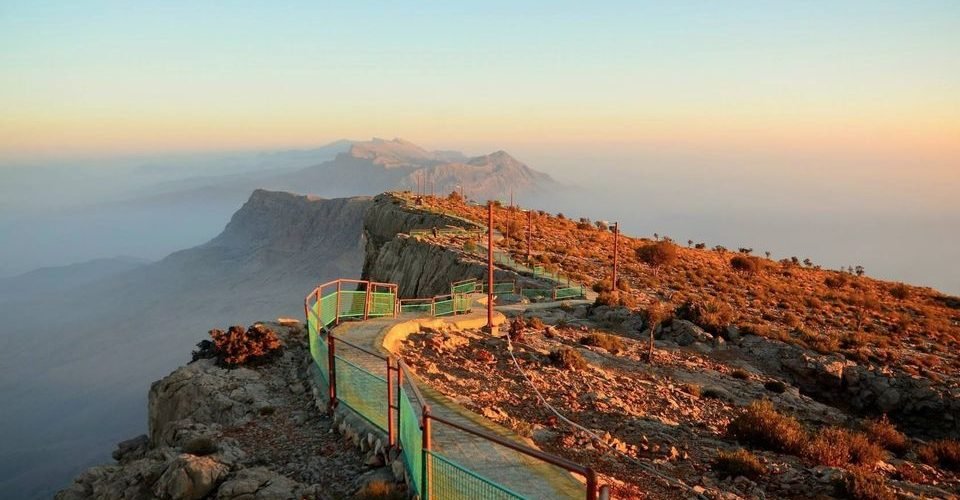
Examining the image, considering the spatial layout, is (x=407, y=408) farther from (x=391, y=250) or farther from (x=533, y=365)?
(x=391, y=250)

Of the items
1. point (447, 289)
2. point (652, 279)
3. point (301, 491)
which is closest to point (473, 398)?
point (301, 491)

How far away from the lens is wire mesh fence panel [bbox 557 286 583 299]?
32969 millimetres

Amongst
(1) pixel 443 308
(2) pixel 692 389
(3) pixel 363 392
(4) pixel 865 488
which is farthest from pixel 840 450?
(1) pixel 443 308

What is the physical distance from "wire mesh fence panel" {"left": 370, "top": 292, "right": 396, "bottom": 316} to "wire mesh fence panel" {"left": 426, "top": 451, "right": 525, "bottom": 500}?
585 inches

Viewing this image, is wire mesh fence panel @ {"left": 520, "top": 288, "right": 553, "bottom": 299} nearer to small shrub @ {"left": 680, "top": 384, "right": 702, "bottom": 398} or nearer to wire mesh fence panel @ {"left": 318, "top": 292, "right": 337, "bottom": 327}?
wire mesh fence panel @ {"left": 318, "top": 292, "right": 337, "bottom": 327}

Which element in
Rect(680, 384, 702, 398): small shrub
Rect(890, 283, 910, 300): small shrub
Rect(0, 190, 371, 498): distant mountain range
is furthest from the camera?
Rect(0, 190, 371, 498): distant mountain range

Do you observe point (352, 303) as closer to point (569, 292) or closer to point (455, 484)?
point (455, 484)

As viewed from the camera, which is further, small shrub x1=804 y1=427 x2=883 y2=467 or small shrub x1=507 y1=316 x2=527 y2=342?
small shrub x1=507 y1=316 x2=527 y2=342

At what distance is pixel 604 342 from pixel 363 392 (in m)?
12.9

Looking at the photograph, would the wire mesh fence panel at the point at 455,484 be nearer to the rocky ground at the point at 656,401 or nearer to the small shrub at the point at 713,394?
the rocky ground at the point at 656,401

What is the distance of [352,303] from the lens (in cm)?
2186

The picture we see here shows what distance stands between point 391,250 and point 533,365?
3373 cm

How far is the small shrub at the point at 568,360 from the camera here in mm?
18156

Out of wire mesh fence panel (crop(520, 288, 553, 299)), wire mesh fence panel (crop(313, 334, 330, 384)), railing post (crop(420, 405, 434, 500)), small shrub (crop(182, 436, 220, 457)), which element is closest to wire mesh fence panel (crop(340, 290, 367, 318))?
wire mesh fence panel (crop(313, 334, 330, 384))
